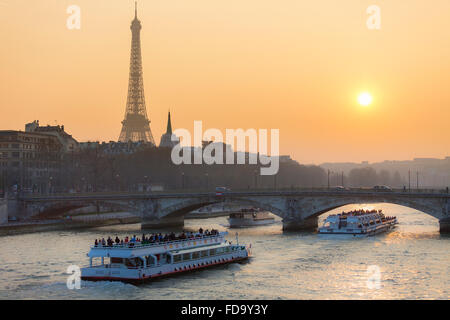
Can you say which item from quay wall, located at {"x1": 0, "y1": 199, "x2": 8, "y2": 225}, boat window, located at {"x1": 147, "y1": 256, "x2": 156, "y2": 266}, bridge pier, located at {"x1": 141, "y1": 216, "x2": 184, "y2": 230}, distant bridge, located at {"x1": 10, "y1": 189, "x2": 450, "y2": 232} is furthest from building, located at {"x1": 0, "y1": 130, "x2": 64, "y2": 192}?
boat window, located at {"x1": 147, "y1": 256, "x2": 156, "y2": 266}

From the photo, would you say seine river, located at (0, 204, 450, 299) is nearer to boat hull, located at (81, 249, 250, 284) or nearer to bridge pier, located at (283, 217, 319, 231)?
boat hull, located at (81, 249, 250, 284)

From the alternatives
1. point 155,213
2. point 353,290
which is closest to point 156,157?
point 155,213

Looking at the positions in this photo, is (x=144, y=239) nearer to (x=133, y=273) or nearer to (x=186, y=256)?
(x=186, y=256)

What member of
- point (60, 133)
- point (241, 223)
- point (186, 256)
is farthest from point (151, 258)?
point (60, 133)

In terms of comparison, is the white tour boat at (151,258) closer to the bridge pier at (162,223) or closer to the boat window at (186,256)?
the boat window at (186,256)

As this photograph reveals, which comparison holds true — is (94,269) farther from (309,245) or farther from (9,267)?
(309,245)

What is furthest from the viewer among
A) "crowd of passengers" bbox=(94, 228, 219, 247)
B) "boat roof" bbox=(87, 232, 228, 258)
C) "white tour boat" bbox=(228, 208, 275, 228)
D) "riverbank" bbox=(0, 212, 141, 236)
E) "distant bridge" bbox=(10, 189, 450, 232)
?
"white tour boat" bbox=(228, 208, 275, 228)

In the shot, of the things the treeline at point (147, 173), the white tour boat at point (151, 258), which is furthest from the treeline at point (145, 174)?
the white tour boat at point (151, 258)
